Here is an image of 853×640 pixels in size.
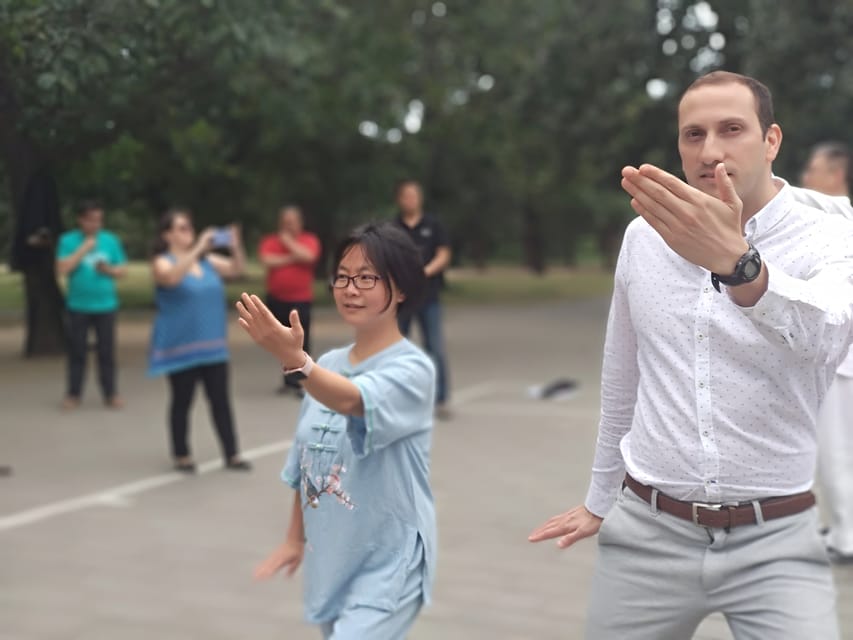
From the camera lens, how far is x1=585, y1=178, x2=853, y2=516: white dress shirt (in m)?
2.40

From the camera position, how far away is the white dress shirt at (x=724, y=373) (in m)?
2.40

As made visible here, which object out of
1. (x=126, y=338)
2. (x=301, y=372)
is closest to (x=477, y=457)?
(x=301, y=372)

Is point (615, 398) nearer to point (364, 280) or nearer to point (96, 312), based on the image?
point (364, 280)

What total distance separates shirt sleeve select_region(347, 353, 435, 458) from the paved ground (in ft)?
2.99

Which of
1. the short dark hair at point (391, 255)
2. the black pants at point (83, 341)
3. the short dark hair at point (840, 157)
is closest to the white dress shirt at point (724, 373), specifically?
the short dark hair at point (391, 255)

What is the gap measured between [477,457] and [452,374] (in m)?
5.69

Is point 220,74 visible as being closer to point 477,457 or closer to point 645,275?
point 645,275

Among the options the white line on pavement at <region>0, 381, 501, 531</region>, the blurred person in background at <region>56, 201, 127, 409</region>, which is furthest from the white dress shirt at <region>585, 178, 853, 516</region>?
the blurred person in background at <region>56, 201, 127, 409</region>

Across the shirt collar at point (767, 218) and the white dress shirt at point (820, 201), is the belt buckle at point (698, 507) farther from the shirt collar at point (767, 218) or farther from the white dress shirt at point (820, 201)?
the white dress shirt at point (820, 201)

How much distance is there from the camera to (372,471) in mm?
3170

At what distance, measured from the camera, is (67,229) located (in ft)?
16.7

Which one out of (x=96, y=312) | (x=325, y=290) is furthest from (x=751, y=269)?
(x=325, y=290)

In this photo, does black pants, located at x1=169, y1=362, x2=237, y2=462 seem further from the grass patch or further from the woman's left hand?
the woman's left hand

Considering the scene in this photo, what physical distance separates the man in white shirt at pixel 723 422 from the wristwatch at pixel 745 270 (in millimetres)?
158
